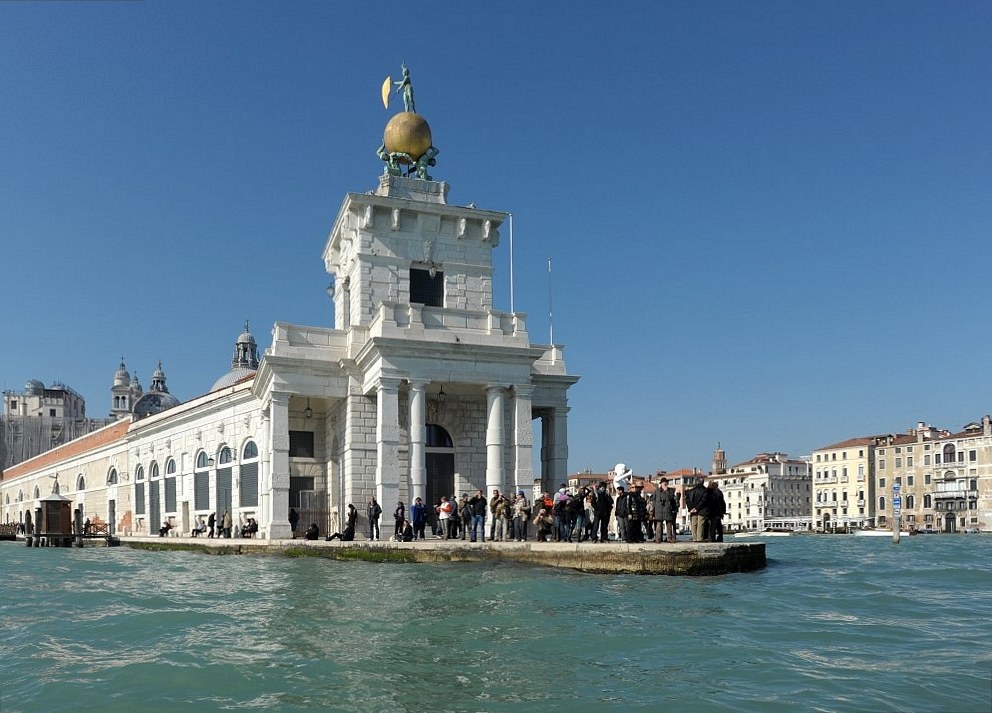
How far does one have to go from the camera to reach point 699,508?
56.0 ft

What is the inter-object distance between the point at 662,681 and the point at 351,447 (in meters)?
18.6

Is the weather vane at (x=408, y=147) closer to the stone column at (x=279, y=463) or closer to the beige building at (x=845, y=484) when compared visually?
the stone column at (x=279, y=463)

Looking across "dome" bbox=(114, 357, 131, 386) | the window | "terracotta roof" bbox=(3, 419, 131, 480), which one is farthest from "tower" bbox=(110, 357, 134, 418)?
the window

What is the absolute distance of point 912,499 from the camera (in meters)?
89.4

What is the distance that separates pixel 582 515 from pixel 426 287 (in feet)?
38.8

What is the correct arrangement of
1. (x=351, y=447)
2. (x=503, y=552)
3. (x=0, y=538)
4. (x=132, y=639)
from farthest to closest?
(x=0, y=538)
(x=351, y=447)
(x=503, y=552)
(x=132, y=639)

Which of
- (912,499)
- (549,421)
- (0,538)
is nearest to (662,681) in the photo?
(549,421)

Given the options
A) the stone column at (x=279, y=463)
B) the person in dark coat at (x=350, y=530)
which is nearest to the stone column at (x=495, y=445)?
the person in dark coat at (x=350, y=530)

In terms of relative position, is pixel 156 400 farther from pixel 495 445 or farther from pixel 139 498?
pixel 495 445

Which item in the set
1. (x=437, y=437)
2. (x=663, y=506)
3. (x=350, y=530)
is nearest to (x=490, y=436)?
(x=437, y=437)

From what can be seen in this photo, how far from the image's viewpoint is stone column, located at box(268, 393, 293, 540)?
2495cm

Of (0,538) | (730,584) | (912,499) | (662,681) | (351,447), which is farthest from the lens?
(912,499)

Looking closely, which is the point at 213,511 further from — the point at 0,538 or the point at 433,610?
the point at 433,610

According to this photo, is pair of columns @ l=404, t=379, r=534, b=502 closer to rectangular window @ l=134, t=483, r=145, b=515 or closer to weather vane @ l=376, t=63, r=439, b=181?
weather vane @ l=376, t=63, r=439, b=181
